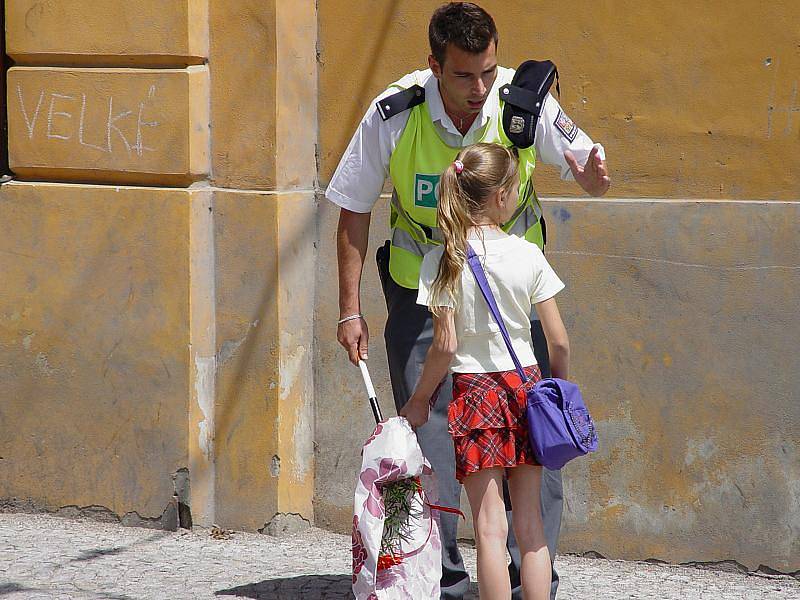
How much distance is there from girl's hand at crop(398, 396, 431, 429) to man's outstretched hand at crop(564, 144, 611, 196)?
2.58ft

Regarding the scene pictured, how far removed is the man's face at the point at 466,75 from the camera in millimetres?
3453

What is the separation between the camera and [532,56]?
4531 mm

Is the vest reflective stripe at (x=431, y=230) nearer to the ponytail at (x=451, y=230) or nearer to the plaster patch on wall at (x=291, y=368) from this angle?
the ponytail at (x=451, y=230)

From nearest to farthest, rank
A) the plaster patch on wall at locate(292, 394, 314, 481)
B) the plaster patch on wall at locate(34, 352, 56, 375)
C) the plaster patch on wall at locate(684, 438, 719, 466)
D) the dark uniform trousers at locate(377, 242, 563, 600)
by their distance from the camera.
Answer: the dark uniform trousers at locate(377, 242, 563, 600), the plaster patch on wall at locate(684, 438, 719, 466), the plaster patch on wall at locate(292, 394, 314, 481), the plaster patch on wall at locate(34, 352, 56, 375)

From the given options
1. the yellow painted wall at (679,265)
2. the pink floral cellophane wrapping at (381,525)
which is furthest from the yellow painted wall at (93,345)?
the pink floral cellophane wrapping at (381,525)

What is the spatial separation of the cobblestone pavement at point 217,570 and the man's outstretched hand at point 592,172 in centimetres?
151

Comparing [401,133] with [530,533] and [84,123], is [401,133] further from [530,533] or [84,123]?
[84,123]

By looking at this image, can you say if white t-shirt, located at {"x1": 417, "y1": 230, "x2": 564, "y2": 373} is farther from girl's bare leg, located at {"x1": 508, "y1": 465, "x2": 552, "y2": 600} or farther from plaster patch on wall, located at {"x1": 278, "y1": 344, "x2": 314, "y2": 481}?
plaster patch on wall, located at {"x1": 278, "y1": 344, "x2": 314, "y2": 481}

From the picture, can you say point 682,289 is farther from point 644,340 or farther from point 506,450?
point 506,450

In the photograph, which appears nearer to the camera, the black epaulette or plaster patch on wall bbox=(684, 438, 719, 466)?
the black epaulette

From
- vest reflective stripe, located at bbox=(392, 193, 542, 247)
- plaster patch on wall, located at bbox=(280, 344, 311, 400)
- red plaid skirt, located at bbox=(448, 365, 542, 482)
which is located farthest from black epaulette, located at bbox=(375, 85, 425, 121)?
plaster patch on wall, located at bbox=(280, 344, 311, 400)

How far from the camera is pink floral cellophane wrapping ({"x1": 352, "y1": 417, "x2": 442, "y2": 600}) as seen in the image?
3.54 m

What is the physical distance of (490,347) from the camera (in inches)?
134

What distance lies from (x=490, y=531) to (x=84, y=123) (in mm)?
2493
